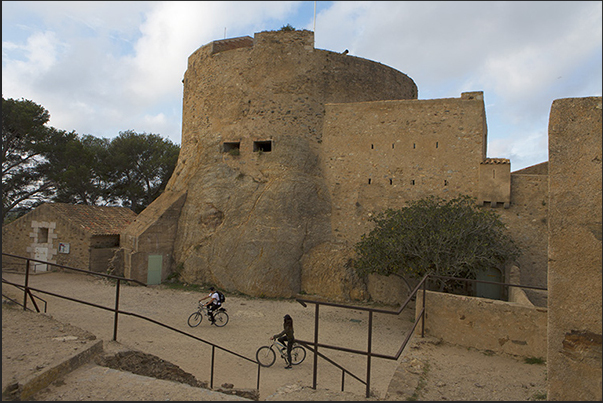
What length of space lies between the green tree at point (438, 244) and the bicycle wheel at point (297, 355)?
12.8 feet

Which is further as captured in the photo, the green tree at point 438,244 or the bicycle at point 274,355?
the green tree at point 438,244

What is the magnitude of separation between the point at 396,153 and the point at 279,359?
8.71 m

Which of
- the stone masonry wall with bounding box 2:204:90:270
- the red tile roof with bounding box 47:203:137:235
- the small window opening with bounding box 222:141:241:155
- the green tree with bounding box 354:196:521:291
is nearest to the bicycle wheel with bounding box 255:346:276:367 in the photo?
the green tree with bounding box 354:196:521:291

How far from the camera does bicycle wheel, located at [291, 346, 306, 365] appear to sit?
863cm

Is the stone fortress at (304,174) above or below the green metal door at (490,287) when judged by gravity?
above

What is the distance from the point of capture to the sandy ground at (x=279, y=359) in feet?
17.1

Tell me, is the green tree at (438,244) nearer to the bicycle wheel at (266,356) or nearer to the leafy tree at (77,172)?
the bicycle wheel at (266,356)

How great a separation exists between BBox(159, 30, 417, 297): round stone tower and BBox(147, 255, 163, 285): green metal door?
35.3 inches

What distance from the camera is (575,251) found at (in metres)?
3.48

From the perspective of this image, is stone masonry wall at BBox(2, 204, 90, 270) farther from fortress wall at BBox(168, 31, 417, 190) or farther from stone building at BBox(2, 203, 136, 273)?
fortress wall at BBox(168, 31, 417, 190)

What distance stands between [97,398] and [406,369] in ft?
13.2

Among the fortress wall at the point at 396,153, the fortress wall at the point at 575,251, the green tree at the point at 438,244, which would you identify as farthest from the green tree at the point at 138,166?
the fortress wall at the point at 575,251

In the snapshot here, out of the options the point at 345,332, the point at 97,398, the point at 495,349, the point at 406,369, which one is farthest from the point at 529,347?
the point at 97,398

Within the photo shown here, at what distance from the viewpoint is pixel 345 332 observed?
1068 cm
